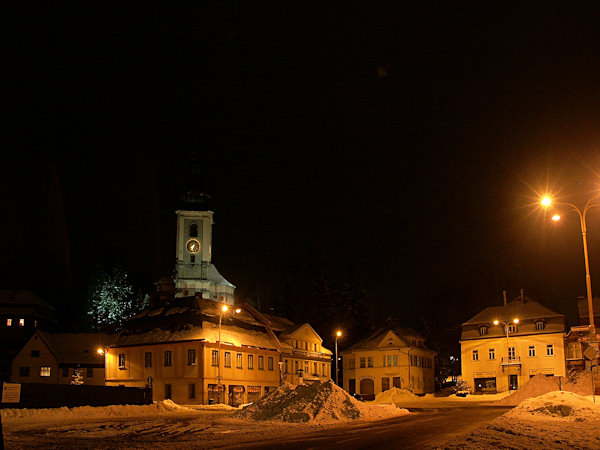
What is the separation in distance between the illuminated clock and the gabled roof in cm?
4304

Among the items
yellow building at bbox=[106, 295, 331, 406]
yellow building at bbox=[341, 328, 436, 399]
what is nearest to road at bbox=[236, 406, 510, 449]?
yellow building at bbox=[106, 295, 331, 406]

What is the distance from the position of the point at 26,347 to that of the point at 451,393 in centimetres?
5360

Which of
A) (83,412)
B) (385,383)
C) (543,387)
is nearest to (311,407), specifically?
(83,412)

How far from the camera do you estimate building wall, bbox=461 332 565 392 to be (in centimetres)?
7294

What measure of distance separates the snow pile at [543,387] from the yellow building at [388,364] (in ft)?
103

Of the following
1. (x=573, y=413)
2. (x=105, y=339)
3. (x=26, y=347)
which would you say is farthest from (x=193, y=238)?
(x=573, y=413)

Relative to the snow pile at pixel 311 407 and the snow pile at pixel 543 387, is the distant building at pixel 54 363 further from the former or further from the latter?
the snow pile at pixel 311 407

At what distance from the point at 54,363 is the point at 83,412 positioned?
52.3 m

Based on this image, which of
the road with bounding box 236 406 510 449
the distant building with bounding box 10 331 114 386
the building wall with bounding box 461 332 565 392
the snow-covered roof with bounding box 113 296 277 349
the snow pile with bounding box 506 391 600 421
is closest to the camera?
the road with bounding box 236 406 510 449

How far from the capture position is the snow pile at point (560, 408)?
25.5 meters

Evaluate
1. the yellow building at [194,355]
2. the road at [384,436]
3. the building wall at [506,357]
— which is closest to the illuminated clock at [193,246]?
the yellow building at [194,355]

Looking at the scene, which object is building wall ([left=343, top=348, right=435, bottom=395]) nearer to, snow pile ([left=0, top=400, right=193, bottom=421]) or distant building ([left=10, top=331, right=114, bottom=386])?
distant building ([left=10, top=331, right=114, bottom=386])

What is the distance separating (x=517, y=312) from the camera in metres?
77.6

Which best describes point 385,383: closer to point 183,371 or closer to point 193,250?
point 183,371
